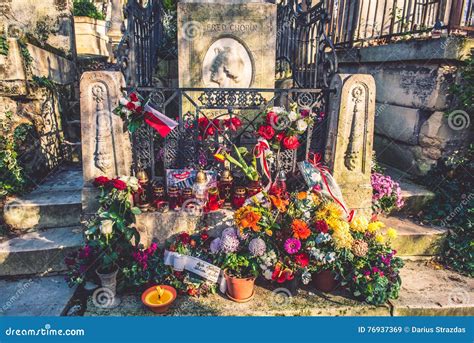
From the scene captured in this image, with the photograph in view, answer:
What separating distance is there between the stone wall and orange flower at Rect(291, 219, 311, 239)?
304cm

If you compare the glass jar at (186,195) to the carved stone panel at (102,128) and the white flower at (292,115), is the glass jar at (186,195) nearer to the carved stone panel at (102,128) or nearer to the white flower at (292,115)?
the carved stone panel at (102,128)

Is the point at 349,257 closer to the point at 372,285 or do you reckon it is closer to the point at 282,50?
the point at 372,285

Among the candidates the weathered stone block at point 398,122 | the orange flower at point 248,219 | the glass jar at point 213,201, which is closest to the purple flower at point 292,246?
the orange flower at point 248,219

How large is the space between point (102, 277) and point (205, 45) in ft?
12.9

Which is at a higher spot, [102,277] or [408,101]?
[408,101]

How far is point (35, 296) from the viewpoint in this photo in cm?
349

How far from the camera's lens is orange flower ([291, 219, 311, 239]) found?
3.42 metres

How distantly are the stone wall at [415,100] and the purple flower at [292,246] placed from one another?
319cm

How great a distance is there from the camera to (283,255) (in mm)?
3561

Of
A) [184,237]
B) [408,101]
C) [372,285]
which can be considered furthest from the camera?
[408,101]

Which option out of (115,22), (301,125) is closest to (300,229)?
(301,125)

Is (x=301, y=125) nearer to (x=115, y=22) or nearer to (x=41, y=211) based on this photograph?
(x=41, y=211)

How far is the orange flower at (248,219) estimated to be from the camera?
3441mm

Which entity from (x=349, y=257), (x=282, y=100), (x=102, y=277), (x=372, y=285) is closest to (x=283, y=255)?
(x=349, y=257)
